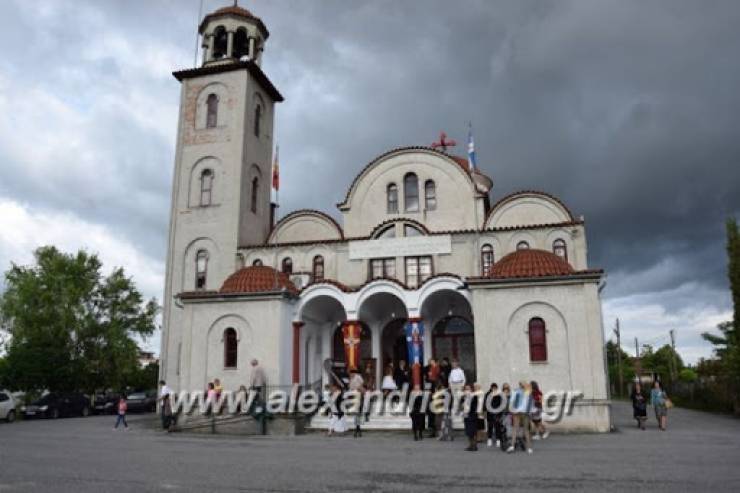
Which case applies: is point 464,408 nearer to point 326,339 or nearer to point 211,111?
point 326,339

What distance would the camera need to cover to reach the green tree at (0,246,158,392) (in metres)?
34.1

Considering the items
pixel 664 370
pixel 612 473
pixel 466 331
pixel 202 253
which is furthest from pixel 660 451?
pixel 664 370

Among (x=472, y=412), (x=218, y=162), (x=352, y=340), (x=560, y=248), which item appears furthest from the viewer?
(x=218, y=162)

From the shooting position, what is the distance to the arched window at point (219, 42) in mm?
30109

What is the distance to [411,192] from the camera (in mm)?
26844

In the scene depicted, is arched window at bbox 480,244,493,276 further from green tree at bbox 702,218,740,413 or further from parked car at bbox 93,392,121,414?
parked car at bbox 93,392,121,414

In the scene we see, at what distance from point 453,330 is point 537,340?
18.3 ft

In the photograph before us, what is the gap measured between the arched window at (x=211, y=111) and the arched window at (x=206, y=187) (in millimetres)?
2469

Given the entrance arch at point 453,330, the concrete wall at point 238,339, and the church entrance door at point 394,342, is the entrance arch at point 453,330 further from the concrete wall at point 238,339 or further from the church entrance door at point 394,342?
the concrete wall at point 238,339

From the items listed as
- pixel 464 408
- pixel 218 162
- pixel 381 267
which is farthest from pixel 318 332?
pixel 464 408

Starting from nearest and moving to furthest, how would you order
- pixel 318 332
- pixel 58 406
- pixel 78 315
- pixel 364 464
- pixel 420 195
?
pixel 364 464
pixel 318 332
pixel 420 195
pixel 58 406
pixel 78 315

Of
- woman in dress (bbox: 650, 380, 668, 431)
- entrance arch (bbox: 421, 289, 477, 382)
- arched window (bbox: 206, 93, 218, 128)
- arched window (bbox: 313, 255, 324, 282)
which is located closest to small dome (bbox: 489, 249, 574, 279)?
entrance arch (bbox: 421, 289, 477, 382)

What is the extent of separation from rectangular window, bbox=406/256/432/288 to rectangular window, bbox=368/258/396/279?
0.64 metres

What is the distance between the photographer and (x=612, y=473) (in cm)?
966
